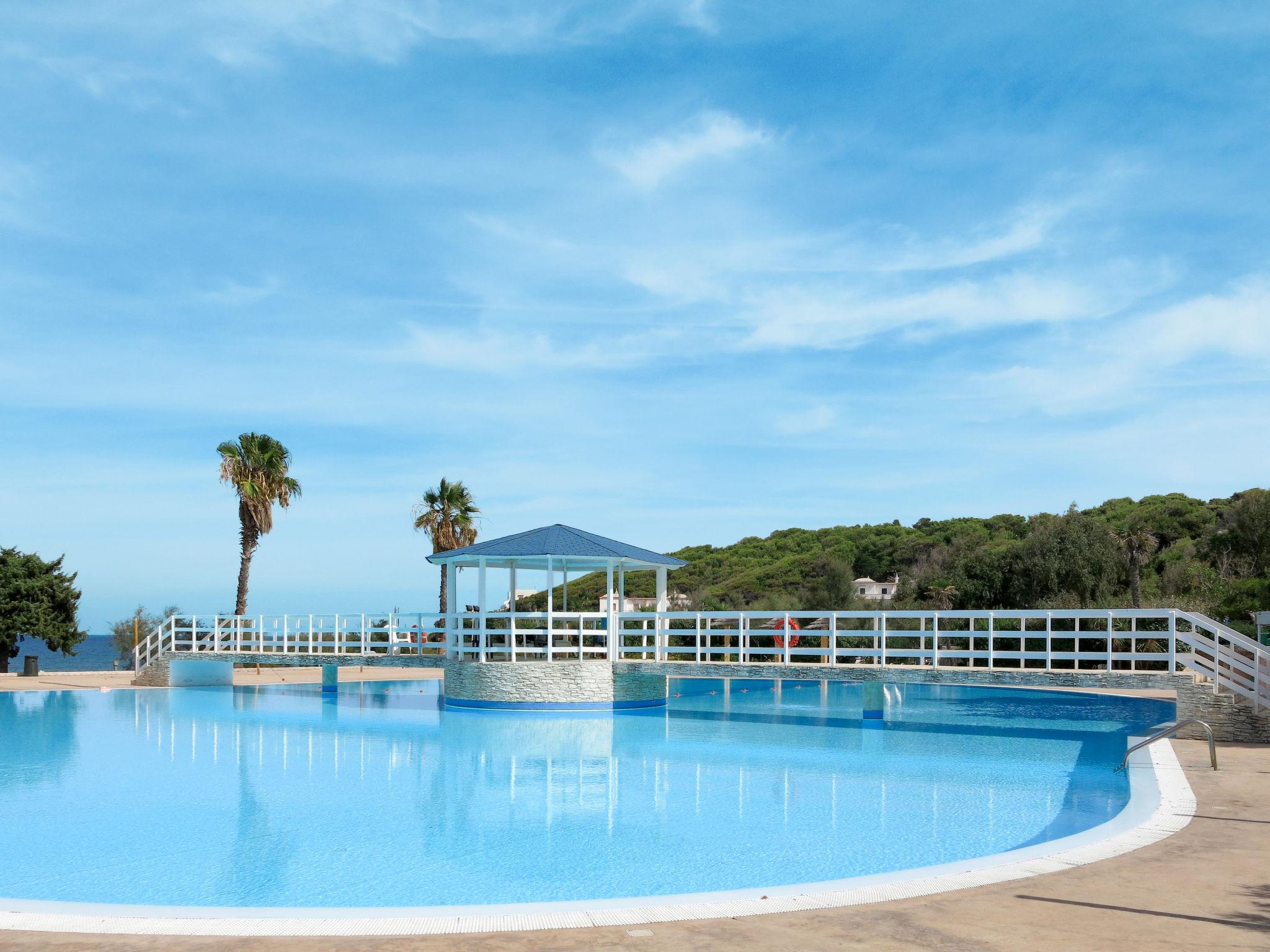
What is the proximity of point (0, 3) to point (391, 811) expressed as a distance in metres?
14.9

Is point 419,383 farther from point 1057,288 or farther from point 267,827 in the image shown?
point 267,827

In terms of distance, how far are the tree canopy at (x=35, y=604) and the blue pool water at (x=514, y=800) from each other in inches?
480

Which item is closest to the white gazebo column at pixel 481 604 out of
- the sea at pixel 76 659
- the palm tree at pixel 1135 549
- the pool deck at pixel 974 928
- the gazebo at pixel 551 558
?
the gazebo at pixel 551 558

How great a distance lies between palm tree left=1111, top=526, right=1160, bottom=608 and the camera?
36.5 meters

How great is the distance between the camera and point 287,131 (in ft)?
69.6

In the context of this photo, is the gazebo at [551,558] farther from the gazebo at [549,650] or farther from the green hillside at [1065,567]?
the green hillside at [1065,567]

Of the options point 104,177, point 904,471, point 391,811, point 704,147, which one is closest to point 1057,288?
point 704,147

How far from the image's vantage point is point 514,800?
11.9 metres

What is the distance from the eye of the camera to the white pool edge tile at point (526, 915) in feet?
18.5

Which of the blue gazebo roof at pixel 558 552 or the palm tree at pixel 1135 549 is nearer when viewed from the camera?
the blue gazebo roof at pixel 558 552

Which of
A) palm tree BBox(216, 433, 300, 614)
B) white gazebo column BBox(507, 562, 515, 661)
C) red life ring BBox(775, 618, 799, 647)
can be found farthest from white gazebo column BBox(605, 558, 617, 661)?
palm tree BBox(216, 433, 300, 614)

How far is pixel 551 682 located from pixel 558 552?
2.63 meters

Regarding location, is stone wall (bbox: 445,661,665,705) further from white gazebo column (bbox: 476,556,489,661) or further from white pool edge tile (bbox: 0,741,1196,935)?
white pool edge tile (bbox: 0,741,1196,935)

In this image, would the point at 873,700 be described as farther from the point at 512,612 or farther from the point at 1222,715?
the point at 512,612
